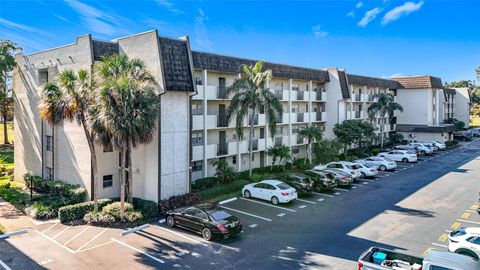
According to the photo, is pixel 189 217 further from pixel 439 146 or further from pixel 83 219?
pixel 439 146

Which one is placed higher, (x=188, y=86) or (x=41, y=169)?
(x=188, y=86)

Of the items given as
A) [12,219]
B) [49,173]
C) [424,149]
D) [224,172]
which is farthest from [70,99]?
[424,149]

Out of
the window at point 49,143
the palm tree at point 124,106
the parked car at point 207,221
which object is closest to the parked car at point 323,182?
the parked car at point 207,221

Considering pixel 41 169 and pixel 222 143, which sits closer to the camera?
pixel 41 169

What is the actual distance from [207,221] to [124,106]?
788 centimetres

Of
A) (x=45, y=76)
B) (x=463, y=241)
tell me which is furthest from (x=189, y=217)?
(x=45, y=76)

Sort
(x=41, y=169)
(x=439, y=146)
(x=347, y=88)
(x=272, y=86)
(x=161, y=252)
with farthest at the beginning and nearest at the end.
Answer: (x=439, y=146) < (x=347, y=88) < (x=272, y=86) < (x=41, y=169) < (x=161, y=252)

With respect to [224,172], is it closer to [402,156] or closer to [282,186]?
[282,186]

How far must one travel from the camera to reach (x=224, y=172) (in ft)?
91.4

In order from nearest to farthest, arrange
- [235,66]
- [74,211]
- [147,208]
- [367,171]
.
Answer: [74,211], [147,208], [235,66], [367,171]

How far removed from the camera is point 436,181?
101 ft

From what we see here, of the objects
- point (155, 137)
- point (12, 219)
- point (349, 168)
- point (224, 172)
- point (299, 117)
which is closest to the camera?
point (12, 219)

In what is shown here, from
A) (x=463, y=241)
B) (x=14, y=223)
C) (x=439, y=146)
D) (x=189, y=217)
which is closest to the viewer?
(x=463, y=241)

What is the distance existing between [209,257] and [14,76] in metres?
29.3
